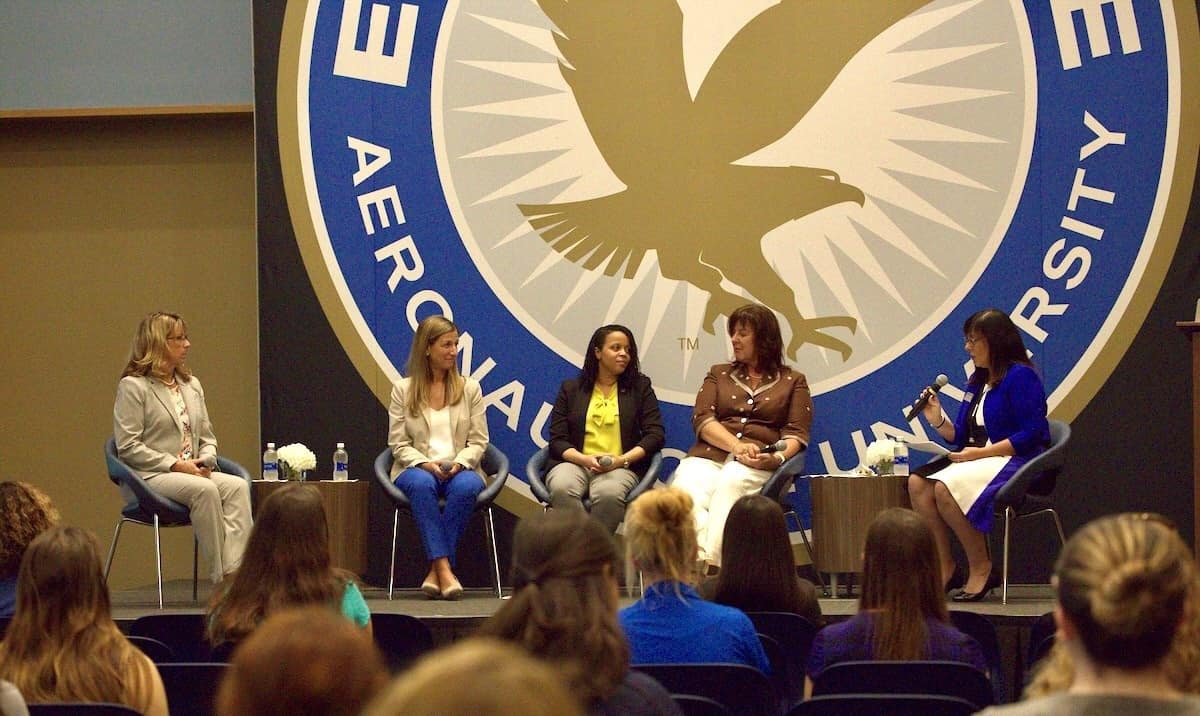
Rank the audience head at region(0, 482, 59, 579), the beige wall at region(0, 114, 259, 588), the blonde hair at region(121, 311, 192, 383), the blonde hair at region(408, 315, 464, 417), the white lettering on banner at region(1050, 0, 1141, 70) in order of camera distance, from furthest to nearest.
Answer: the beige wall at region(0, 114, 259, 588)
the white lettering on banner at region(1050, 0, 1141, 70)
the blonde hair at region(408, 315, 464, 417)
the blonde hair at region(121, 311, 192, 383)
the audience head at region(0, 482, 59, 579)

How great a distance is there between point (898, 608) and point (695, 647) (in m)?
0.44

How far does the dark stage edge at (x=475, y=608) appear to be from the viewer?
4.75 meters

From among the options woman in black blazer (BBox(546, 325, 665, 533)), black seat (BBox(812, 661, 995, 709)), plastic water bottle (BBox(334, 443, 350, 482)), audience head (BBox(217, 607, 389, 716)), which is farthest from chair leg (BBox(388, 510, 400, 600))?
audience head (BBox(217, 607, 389, 716))

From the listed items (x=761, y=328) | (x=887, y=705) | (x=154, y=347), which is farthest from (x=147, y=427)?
(x=887, y=705)

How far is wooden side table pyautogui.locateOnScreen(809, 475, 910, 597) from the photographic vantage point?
218 inches

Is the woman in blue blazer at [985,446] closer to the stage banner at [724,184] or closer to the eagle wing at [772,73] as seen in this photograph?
the stage banner at [724,184]

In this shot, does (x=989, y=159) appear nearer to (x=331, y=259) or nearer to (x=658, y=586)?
(x=331, y=259)

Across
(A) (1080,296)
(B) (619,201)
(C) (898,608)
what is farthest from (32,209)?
(C) (898,608)

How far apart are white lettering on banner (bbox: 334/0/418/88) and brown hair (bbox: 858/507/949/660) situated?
4016 millimetres

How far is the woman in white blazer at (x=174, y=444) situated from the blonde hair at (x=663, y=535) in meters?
3.02

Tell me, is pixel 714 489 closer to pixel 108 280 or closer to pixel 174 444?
pixel 174 444

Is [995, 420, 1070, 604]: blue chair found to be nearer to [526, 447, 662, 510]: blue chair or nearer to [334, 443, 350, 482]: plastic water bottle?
[526, 447, 662, 510]: blue chair

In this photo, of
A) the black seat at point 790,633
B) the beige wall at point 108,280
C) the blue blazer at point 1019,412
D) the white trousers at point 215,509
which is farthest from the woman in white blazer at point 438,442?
the black seat at point 790,633

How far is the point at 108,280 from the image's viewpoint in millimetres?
6910
